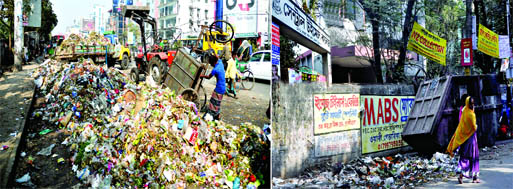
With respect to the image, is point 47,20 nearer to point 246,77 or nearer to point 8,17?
point 8,17

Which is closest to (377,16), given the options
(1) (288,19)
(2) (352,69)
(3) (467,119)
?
(2) (352,69)

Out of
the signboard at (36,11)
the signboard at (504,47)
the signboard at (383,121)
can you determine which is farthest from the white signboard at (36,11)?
the signboard at (504,47)

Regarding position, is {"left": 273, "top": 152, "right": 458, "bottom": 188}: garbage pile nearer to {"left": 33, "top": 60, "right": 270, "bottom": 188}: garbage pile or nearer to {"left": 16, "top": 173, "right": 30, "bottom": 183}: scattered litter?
{"left": 33, "top": 60, "right": 270, "bottom": 188}: garbage pile

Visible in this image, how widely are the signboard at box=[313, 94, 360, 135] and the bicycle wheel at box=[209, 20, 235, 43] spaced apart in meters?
1.37

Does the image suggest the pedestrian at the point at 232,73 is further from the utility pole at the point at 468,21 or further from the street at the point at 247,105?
the utility pole at the point at 468,21

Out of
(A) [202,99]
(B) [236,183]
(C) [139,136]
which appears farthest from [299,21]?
(C) [139,136]

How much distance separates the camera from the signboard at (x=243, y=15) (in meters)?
3.67

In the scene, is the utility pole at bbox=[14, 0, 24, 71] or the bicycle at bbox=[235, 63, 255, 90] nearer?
the bicycle at bbox=[235, 63, 255, 90]

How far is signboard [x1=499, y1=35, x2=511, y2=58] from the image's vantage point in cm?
977

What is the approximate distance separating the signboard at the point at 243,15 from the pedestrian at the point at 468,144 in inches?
→ 143

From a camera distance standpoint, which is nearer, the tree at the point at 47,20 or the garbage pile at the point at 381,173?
the garbage pile at the point at 381,173

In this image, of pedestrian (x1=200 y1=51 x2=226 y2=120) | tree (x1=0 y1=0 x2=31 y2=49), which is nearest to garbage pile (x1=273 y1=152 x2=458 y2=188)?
pedestrian (x1=200 y1=51 x2=226 y2=120)

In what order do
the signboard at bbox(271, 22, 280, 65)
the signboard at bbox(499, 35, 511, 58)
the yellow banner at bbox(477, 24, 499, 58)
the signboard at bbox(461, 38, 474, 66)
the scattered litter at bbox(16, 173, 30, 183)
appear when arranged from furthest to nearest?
the signboard at bbox(499, 35, 511, 58) → the yellow banner at bbox(477, 24, 499, 58) → the signboard at bbox(461, 38, 474, 66) → the signboard at bbox(271, 22, 280, 65) → the scattered litter at bbox(16, 173, 30, 183)

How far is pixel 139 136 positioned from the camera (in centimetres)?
407
